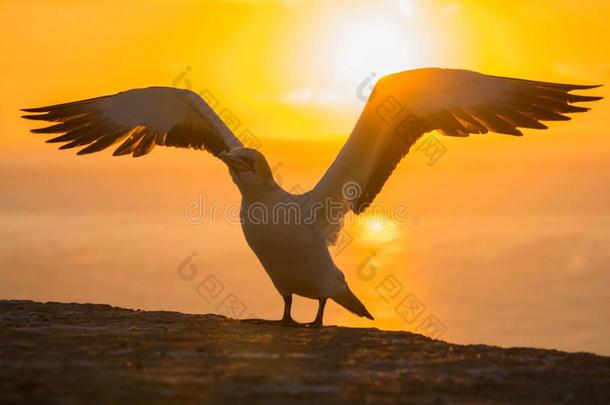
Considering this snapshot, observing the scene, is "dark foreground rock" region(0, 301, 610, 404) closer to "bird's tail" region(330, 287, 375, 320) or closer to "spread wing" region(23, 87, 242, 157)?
"bird's tail" region(330, 287, 375, 320)

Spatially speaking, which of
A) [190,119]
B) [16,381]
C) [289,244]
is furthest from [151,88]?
[16,381]

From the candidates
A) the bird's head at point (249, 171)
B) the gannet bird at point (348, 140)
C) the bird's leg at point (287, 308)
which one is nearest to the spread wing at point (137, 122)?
the gannet bird at point (348, 140)

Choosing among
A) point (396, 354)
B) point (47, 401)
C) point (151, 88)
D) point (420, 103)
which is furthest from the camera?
point (151, 88)

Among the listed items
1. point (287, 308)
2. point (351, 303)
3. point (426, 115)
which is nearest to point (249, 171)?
point (287, 308)

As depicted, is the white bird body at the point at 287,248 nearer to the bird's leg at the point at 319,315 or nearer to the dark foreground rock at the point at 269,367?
the bird's leg at the point at 319,315

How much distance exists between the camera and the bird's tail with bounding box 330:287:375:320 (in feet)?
47.5

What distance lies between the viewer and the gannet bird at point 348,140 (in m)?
12.6

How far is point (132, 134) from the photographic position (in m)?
15.4

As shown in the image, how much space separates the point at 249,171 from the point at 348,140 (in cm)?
160

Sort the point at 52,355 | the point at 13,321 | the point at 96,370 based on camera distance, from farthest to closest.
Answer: the point at 13,321, the point at 52,355, the point at 96,370

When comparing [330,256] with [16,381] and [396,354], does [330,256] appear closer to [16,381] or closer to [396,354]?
[396,354]

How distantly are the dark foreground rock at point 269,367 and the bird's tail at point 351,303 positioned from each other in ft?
7.96

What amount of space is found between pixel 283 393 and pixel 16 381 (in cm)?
223

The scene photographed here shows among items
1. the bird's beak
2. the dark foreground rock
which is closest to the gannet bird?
the bird's beak
